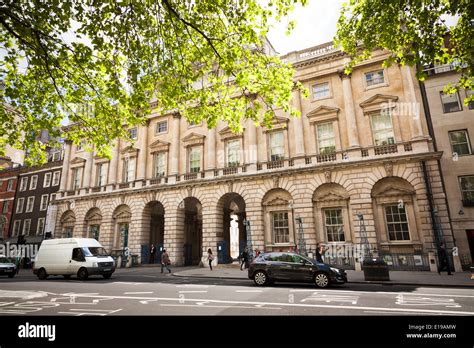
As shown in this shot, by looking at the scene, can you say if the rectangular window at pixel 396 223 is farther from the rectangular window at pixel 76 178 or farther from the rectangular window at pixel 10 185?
the rectangular window at pixel 10 185

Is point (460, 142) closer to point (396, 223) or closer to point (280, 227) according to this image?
point (396, 223)

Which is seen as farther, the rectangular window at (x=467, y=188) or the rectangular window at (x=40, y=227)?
the rectangular window at (x=40, y=227)

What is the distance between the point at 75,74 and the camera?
906 cm

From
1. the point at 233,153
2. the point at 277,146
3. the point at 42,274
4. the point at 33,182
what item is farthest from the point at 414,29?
the point at 33,182

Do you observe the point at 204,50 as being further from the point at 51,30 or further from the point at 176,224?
the point at 176,224

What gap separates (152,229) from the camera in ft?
99.2

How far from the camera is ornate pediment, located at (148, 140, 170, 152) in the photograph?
Result: 94.7 ft

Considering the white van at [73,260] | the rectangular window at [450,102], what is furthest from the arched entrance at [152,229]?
the rectangular window at [450,102]

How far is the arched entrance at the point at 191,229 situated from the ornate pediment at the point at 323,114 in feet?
45.2

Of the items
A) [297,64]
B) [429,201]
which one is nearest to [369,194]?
[429,201]

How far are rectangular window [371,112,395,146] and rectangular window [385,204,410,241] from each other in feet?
16.3

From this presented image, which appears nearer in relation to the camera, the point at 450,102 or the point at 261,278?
the point at 261,278

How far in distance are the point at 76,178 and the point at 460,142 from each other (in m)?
39.5

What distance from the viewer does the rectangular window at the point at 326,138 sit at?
21969mm
